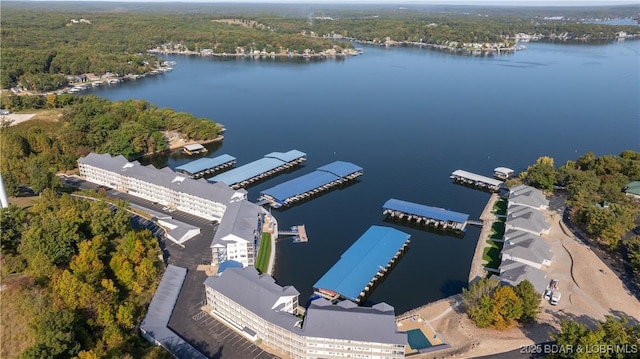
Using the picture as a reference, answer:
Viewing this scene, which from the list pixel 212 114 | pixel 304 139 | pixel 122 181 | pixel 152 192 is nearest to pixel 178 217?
pixel 152 192

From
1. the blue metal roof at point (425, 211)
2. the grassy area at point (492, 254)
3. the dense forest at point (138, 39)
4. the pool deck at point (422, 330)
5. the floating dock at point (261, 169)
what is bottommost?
the pool deck at point (422, 330)

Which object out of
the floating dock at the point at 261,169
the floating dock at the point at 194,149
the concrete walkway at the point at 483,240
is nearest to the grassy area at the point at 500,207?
the concrete walkway at the point at 483,240

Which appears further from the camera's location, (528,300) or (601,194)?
(601,194)

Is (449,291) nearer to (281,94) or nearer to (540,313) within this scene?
(540,313)

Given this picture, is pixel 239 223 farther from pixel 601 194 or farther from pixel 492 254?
pixel 601 194

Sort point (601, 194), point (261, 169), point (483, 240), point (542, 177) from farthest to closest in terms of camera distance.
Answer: point (261, 169) → point (542, 177) → point (601, 194) → point (483, 240)

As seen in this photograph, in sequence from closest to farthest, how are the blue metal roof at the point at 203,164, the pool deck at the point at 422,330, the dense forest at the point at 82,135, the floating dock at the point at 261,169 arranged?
the pool deck at the point at 422,330, the dense forest at the point at 82,135, the floating dock at the point at 261,169, the blue metal roof at the point at 203,164

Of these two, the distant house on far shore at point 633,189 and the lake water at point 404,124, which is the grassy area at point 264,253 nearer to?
the lake water at point 404,124

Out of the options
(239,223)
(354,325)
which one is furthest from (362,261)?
(239,223)
